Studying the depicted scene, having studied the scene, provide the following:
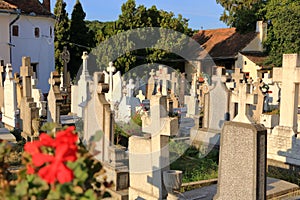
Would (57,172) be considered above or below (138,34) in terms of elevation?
below

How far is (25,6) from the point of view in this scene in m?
25.2

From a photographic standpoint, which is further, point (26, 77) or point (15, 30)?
point (15, 30)

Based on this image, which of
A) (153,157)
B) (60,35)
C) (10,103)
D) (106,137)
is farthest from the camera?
(60,35)

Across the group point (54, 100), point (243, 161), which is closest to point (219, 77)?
point (54, 100)

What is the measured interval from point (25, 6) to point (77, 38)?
9946 millimetres

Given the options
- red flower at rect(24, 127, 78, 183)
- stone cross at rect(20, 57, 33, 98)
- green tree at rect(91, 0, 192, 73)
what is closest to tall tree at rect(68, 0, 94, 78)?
green tree at rect(91, 0, 192, 73)

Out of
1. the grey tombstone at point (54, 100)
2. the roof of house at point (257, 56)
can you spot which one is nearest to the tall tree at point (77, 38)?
the roof of house at point (257, 56)

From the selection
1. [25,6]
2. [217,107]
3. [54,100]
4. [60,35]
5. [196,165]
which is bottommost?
[196,165]

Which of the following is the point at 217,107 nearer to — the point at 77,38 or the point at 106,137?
the point at 106,137

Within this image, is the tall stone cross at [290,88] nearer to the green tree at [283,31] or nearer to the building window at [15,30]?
the building window at [15,30]

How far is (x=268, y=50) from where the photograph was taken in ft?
108

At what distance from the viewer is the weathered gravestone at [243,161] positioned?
5.64 meters

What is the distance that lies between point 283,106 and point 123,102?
668 cm

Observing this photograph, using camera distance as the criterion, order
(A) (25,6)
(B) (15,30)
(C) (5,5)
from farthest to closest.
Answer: (A) (25,6)
(B) (15,30)
(C) (5,5)
